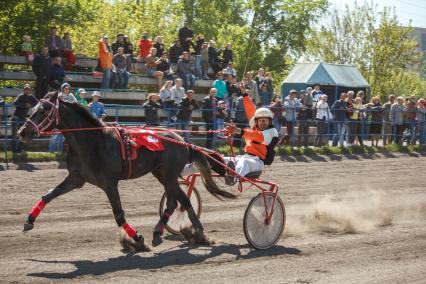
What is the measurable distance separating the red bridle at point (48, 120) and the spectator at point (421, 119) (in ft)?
55.7

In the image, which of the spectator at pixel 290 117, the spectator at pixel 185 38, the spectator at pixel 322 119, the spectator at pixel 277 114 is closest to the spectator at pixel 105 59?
the spectator at pixel 185 38

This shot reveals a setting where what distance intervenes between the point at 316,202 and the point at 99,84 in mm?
8721

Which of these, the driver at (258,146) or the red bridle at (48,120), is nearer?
the red bridle at (48,120)

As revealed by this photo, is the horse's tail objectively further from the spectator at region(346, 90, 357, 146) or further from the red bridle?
the spectator at region(346, 90, 357, 146)

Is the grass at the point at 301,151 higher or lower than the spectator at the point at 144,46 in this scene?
lower

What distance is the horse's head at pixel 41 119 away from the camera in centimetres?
812

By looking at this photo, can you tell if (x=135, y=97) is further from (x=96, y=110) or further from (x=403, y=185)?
(x=403, y=185)

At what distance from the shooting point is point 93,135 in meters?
8.44

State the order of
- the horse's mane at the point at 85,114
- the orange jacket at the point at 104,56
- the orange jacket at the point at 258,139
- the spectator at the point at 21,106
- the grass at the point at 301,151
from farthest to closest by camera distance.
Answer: the orange jacket at the point at 104,56 → the grass at the point at 301,151 → the spectator at the point at 21,106 → the orange jacket at the point at 258,139 → the horse's mane at the point at 85,114

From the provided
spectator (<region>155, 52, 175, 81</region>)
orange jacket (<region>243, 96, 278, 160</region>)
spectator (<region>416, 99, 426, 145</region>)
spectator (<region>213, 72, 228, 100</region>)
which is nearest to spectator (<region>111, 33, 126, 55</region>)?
spectator (<region>155, 52, 175, 81</region>)

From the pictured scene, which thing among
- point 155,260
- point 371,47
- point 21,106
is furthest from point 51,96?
point 371,47

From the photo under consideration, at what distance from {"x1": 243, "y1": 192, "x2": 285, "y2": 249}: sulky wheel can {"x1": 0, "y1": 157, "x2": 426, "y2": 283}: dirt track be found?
13 cm

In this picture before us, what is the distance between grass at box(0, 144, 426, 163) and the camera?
15.6 m

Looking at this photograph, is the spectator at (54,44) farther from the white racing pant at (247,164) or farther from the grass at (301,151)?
the white racing pant at (247,164)
